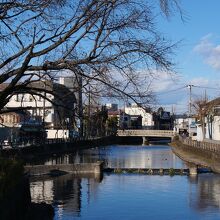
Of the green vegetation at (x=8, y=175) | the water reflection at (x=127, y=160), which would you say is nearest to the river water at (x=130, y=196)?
the green vegetation at (x=8, y=175)

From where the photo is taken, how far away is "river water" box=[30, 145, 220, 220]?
2147 cm

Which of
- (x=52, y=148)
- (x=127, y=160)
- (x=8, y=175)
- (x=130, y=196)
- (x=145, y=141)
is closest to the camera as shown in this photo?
(x=8, y=175)

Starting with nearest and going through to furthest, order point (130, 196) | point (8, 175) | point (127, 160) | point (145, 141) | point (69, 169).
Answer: point (8, 175) → point (130, 196) → point (69, 169) → point (127, 160) → point (145, 141)

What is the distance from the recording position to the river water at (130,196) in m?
21.5

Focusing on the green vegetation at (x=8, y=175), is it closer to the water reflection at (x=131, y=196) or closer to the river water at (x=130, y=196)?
the river water at (x=130, y=196)

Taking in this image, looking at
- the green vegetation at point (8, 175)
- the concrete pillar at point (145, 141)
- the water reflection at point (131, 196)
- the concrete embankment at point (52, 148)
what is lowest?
the water reflection at point (131, 196)

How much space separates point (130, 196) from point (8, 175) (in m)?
14.5

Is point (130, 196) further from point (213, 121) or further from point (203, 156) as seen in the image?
point (213, 121)

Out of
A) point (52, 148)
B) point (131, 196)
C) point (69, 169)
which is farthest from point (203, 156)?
point (52, 148)

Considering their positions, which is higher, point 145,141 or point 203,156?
point 145,141

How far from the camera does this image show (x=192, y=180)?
112 feet

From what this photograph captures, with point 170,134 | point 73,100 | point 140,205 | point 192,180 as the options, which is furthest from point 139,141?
point 73,100

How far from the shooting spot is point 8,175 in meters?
12.8

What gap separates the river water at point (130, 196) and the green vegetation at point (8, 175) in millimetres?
6256
